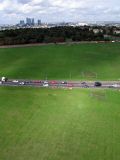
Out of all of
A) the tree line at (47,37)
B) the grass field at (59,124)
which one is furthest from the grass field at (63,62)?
the grass field at (59,124)

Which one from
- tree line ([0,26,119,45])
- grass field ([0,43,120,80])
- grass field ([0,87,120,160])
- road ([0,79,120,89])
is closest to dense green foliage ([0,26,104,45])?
tree line ([0,26,119,45])

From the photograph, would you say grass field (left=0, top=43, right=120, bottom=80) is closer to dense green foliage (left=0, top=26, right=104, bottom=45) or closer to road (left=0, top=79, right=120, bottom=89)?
road (left=0, top=79, right=120, bottom=89)

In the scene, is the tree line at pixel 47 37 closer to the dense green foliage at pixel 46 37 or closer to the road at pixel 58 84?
the dense green foliage at pixel 46 37

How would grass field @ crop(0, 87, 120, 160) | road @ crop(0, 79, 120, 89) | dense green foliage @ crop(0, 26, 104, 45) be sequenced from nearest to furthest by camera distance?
grass field @ crop(0, 87, 120, 160)
road @ crop(0, 79, 120, 89)
dense green foliage @ crop(0, 26, 104, 45)

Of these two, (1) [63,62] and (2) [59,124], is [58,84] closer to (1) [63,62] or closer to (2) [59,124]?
(2) [59,124]

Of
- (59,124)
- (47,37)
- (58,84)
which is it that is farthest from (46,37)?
(59,124)

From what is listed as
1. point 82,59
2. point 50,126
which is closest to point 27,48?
point 82,59

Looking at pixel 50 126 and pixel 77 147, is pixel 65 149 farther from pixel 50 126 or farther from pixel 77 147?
pixel 50 126
